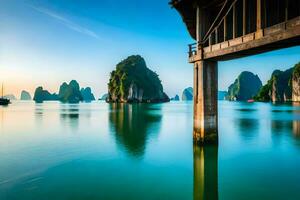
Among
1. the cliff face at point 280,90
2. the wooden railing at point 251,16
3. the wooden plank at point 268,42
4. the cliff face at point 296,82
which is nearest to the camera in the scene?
the wooden plank at point 268,42

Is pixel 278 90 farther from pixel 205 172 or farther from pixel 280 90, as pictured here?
pixel 205 172

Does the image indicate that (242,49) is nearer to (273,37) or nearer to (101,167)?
(273,37)

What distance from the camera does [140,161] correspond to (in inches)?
547

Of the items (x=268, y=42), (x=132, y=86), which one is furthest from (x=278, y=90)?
(x=268, y=42)

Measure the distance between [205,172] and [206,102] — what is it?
4.51 metres

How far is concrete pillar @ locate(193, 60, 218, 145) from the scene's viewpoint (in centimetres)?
1488

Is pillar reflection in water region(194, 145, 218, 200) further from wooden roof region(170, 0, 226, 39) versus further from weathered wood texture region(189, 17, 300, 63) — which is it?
wooden roof region(170, 0, 226, 39)

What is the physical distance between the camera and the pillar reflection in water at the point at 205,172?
30.0ft

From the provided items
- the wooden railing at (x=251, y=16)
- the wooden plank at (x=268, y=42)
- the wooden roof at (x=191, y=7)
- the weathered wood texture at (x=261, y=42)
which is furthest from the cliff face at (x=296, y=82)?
the wooden plank at (x=268, y=42)

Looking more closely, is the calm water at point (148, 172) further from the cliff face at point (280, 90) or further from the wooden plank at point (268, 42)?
the cliff face at point (280, 90)

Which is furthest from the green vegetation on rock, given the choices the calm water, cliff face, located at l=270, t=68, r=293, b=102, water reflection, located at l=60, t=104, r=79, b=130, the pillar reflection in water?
the pillar reflection in water

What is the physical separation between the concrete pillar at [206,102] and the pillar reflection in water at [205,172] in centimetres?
60

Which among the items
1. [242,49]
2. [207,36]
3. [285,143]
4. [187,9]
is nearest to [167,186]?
[242,49]

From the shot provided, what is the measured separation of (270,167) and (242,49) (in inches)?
237
